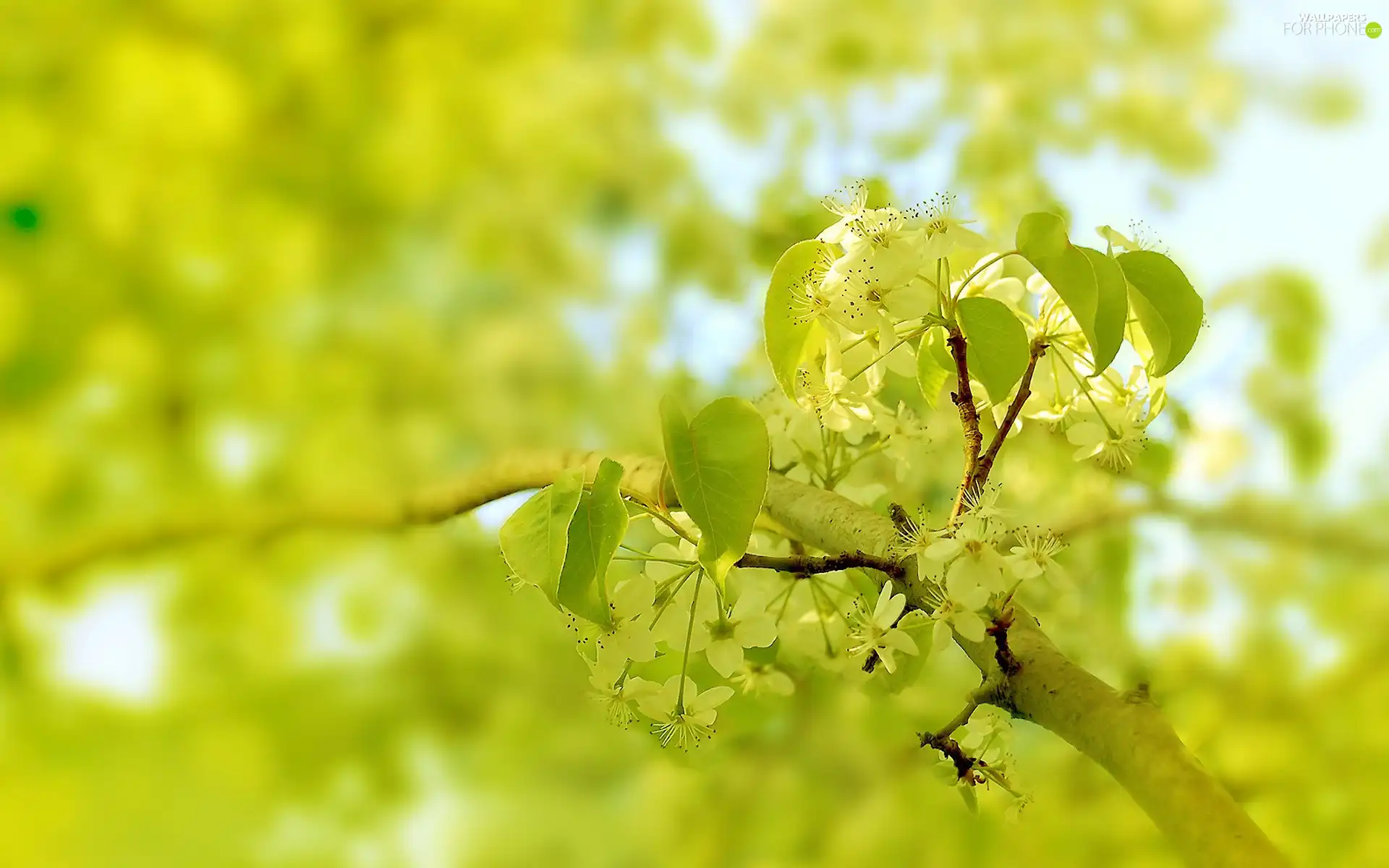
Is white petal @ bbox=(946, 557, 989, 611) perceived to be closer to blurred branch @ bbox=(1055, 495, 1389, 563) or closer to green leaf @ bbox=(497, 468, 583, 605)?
green leaf @ bbox=(497, 468, 583, 605)

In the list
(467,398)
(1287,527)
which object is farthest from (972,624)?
(467,398)

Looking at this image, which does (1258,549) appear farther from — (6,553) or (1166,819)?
(6,553)

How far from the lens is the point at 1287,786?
0.68m

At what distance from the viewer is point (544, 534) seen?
0.66 ft

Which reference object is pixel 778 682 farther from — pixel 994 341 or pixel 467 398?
Result: pixel 467 398

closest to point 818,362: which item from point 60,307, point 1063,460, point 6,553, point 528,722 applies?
point 1063,460

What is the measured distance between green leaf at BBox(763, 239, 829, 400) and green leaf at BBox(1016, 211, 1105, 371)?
4 centimetres

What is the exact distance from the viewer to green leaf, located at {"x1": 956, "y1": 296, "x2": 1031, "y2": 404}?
0.69ft

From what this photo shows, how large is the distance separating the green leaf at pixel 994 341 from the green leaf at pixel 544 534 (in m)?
0.08

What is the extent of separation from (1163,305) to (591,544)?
128mm

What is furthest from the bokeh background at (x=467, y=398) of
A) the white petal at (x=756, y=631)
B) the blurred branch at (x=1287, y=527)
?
the white petal at (x=756, y=631)

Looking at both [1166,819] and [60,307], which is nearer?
[1166,819]

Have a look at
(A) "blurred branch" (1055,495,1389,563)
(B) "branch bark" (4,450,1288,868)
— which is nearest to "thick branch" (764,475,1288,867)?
(B) "branch bark" (4,450,1288,868)

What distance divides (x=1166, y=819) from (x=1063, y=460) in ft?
1.64
